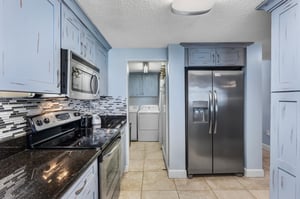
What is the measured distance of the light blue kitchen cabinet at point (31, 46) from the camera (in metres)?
1.05

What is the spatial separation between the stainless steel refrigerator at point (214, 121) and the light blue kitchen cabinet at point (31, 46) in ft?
7.57

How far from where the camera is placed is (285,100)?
1.68 m

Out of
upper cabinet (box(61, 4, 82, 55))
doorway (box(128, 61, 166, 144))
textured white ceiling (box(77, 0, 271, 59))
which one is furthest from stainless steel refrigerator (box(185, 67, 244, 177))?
doorway (box(128, 61, 166, 144))

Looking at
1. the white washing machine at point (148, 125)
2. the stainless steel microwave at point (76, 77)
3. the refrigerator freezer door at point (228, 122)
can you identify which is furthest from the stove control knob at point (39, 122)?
the white washing machine at point (148, 125)

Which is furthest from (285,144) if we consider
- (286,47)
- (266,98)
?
(266,98)

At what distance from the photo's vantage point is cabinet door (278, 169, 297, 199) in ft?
5.17

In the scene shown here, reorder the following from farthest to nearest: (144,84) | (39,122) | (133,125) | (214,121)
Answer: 1. (144,84)
2. (133,125)
3. (214,121)
4. (39,122)

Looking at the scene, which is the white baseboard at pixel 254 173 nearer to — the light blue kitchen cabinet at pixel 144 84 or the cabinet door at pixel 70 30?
the cabinet door at pixel 70 30

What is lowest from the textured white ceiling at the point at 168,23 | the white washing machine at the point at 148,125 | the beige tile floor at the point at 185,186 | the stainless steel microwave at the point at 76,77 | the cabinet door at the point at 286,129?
the beige tile floor at the point at 185,186

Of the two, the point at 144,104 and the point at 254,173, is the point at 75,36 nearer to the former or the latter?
the point at 254,173

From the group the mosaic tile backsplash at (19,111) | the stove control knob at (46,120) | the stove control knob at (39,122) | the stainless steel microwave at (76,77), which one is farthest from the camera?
the stove control knob at (46,120)

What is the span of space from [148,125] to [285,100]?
4.87 metres

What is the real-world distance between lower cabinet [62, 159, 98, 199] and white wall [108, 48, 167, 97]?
2.14 meters

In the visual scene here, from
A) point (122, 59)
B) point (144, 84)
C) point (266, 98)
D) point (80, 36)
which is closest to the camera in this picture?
point (80, 36)
